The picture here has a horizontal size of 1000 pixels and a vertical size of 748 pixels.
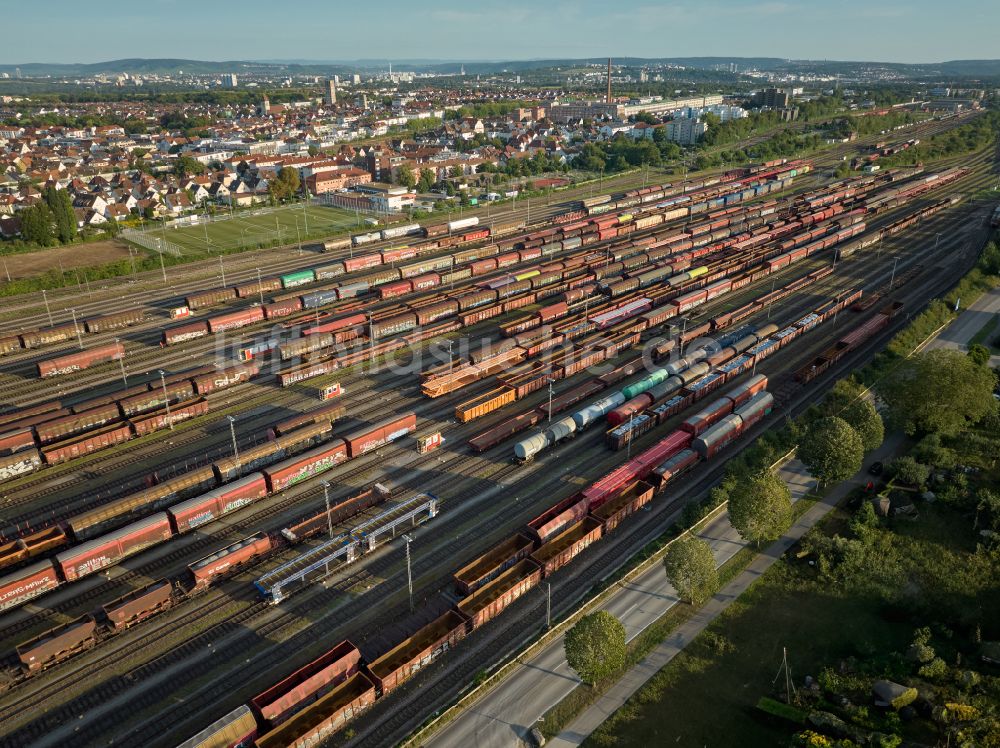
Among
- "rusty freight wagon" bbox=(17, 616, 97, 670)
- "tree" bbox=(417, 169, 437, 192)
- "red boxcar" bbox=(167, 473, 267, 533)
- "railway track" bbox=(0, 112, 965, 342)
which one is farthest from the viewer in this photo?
"tree" bbox=(417, 169, 437, 192)

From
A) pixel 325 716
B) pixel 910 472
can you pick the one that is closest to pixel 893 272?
pixel 910 472

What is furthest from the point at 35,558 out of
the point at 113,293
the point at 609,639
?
the point at 113,293

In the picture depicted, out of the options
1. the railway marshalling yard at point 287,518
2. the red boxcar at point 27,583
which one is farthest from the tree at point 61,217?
the red boxcar at point 27,583

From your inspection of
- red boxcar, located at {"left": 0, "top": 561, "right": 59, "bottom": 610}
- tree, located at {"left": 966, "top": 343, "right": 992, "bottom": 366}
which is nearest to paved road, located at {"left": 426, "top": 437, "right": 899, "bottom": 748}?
red boxcar, located at {"left": 0, "top": 561, "right": 59, "bottom": 610}

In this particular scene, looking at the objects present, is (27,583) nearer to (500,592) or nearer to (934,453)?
(500,592)

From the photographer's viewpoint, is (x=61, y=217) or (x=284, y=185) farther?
(x=284, y=185)

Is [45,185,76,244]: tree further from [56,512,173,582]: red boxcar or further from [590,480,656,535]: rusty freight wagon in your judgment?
[590,480,656,535]: rusty freight wagon
